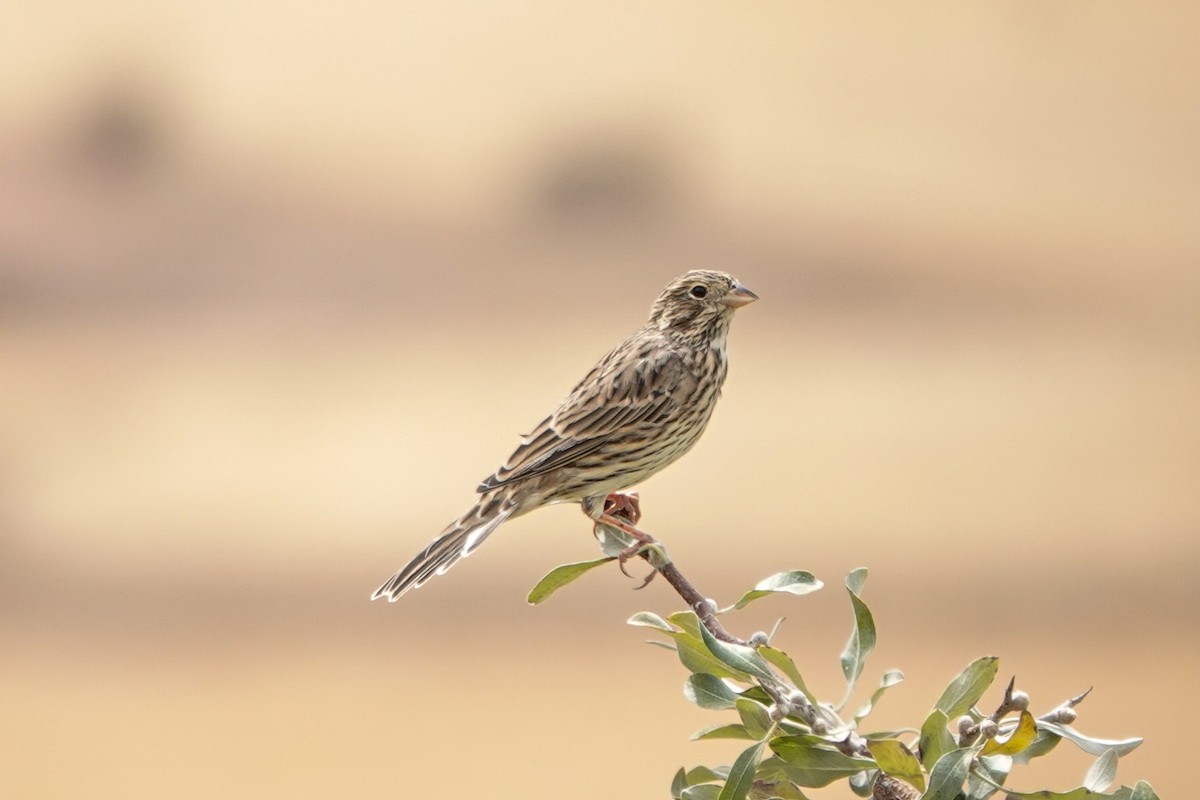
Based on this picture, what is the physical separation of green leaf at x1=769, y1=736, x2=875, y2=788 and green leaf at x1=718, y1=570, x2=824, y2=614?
22 centimetres

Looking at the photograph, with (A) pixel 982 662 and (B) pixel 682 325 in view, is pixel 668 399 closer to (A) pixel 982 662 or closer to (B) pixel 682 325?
(B) pixel 682 325

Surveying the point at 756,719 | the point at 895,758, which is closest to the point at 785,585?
the point at 756,719

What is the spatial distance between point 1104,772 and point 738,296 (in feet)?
6.15

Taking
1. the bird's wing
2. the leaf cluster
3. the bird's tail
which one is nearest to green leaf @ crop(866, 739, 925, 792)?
the leaf cluster

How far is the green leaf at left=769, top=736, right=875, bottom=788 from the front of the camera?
1.24 m

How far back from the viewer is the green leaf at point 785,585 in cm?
147

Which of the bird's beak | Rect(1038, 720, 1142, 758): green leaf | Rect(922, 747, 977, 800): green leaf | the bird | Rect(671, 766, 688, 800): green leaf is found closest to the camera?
Rect(922, 747, 977, 800): green leaf

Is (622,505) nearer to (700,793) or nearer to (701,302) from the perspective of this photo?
(701,302)

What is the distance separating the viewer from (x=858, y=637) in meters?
1.51

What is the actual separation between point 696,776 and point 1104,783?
417 mm

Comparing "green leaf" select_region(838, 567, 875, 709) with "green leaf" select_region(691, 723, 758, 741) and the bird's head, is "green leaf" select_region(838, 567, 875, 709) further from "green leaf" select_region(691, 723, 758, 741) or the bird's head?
the bird's head

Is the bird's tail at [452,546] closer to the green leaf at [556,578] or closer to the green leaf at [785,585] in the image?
the green leaf at [556,578]

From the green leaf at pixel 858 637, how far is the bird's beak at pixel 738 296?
5.27 ft

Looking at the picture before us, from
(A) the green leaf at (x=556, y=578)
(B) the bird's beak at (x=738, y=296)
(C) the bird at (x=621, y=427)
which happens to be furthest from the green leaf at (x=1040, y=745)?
(B) the bird's beak at (x=738, y=296)
